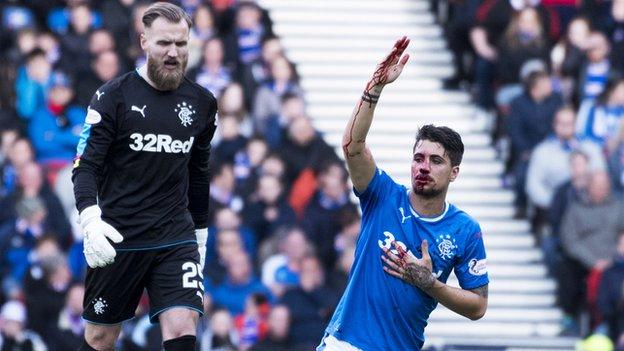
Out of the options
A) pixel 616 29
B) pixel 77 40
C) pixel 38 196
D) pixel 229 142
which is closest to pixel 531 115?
pixel 616 29

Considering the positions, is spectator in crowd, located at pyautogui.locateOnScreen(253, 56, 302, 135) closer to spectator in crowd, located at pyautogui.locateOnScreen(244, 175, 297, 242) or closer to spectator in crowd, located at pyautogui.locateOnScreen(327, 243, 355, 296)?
spectator in crowd, located at pyautogui.locateOnScreen(244, 175, 297, 242)

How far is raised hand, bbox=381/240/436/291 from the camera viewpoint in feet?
33.2

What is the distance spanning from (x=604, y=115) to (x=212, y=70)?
184 inches

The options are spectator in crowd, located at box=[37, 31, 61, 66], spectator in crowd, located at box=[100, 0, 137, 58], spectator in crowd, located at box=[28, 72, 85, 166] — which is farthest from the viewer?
spectator in crowd, located at box=[100, 0, 137, 58]

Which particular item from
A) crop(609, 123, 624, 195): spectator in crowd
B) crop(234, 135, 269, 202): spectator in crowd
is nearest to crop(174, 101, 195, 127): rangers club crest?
crop(234, 135, 269, 202): spectator in crowd

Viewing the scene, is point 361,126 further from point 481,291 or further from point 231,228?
point 231,228

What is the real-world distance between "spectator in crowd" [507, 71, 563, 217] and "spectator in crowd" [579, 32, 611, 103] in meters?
0.62

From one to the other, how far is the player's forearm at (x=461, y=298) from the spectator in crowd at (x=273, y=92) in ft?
29.7

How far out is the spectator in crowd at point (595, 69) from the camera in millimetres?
20281

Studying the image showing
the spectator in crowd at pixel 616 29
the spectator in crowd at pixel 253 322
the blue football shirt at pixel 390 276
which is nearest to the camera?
the blue football shirt at pixel 390 276

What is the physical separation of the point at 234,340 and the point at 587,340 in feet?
12.0

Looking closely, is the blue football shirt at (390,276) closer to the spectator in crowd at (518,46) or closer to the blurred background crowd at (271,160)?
the blurred background crowd at (271,160)

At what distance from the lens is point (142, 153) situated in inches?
422

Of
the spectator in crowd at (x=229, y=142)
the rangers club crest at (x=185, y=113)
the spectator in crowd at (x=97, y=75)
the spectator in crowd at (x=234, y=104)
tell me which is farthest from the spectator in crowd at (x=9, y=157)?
the rangers club crest at (x=185, y=113)
